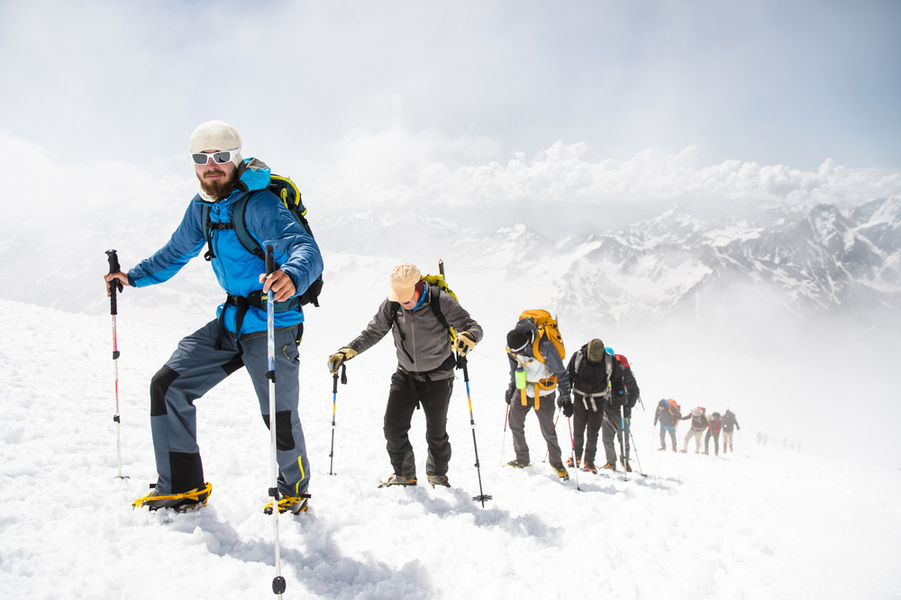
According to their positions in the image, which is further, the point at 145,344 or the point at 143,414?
the point at 145,344

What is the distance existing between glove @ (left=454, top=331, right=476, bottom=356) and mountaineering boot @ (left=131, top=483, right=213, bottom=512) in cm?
262

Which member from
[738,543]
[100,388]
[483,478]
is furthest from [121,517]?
[738,543]

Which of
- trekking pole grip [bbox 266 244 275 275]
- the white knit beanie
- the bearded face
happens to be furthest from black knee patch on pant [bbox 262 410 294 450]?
the white knit beanie

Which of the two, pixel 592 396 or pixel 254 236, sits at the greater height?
pixel 254 236

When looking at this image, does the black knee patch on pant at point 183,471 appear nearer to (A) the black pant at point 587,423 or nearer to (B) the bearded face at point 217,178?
(B) the bearded face at point 217,178

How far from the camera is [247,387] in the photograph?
30.9 feet

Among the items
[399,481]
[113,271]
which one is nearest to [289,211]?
[113,271]

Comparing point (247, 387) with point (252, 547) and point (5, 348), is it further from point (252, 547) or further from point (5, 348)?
point (252, 547)

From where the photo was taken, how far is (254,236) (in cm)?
336

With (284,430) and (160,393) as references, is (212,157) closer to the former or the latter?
(160,393)

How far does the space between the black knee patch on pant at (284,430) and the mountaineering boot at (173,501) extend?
70 centimetres

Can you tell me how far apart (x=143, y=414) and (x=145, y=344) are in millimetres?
7210

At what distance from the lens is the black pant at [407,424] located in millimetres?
5344

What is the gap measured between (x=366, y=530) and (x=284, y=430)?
1.13 m
